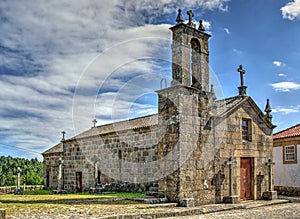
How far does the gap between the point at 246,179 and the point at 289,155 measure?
19.0ft

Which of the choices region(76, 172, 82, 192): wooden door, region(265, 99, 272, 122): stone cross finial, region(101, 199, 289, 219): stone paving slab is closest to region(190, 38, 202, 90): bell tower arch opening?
region(101, 199, 289, 219): stone paving slab

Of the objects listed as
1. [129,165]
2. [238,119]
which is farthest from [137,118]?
[238,119]

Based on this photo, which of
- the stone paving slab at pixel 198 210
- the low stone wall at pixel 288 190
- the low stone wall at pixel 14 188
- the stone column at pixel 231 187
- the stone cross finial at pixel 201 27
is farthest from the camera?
the low stone wall at pixel 14 188

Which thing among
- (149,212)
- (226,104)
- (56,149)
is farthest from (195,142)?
(56,149)

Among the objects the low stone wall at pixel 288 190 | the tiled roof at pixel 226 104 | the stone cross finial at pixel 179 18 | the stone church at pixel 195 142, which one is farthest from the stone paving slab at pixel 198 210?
the stone cross finial at pixel 179 18

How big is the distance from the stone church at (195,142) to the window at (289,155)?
339 cm

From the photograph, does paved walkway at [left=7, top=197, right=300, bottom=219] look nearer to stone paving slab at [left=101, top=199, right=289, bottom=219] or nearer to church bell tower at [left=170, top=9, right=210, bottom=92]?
stone paving slab at [left=101, top=199, right=289, bottom=219]

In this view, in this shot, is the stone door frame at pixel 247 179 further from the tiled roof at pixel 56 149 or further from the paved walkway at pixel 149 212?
the tiled roof at pixel 56 149

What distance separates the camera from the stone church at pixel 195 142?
49.1 ft

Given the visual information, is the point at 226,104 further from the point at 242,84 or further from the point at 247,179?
the point at 247,179

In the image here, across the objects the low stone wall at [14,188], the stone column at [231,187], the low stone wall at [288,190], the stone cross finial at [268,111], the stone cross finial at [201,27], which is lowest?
the low stone wall at [14,188]

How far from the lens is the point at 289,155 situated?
22.5 metres

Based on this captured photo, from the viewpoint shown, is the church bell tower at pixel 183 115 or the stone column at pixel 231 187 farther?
the stone column at pixel 231 187

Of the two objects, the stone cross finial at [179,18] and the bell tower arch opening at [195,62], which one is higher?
the stone cross finial at [179,18]
